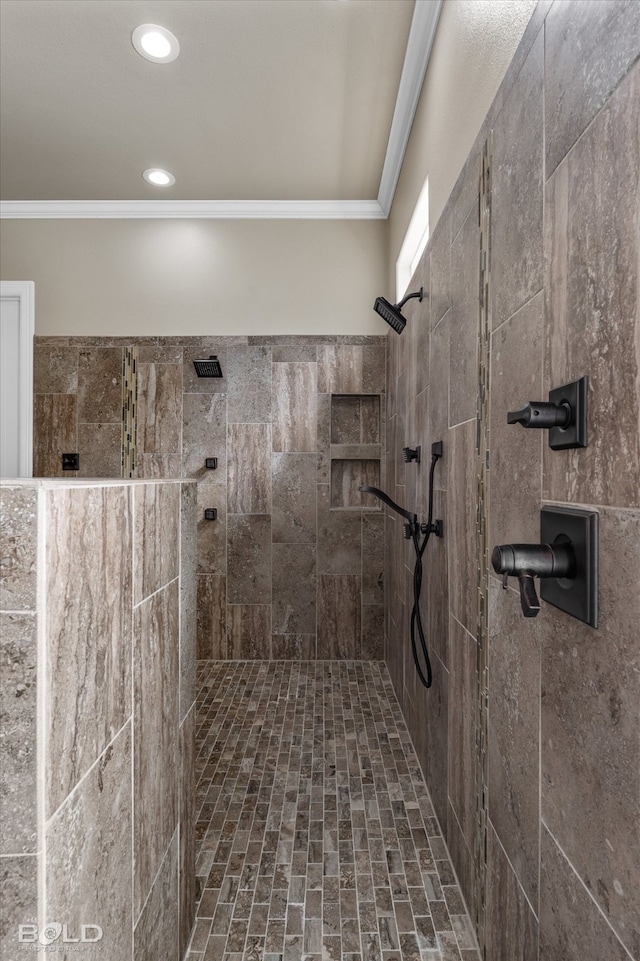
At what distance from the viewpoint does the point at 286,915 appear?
1266 mm

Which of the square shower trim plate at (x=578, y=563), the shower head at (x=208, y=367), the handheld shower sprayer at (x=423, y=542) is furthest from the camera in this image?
the shower head at (x=208, y=367)

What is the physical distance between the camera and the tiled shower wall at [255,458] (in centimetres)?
306

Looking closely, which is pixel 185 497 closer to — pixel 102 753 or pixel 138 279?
pixel 102 753

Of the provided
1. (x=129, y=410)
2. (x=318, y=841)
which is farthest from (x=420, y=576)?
(x=129, y=410)

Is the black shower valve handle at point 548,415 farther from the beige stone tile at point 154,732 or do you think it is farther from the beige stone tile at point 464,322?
the beige stone tile at point 154,732

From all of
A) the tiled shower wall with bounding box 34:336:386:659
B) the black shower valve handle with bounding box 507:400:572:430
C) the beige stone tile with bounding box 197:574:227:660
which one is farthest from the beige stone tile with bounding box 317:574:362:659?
the black shower valve handle with bounding box 507:400:572:430

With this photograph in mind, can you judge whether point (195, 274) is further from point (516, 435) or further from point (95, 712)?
point (95, 712)

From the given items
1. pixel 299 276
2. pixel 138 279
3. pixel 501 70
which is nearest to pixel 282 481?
pixel 299 276

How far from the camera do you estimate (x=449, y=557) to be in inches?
59.7

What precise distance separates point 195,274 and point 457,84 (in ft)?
6.85

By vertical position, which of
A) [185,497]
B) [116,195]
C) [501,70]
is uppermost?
[116,195]

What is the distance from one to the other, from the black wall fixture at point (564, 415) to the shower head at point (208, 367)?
8.12 feet

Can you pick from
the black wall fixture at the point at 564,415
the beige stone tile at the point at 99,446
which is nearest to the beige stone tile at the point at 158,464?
the beige stone tile at the point at 99,446

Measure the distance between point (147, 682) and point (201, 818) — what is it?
1017mm
